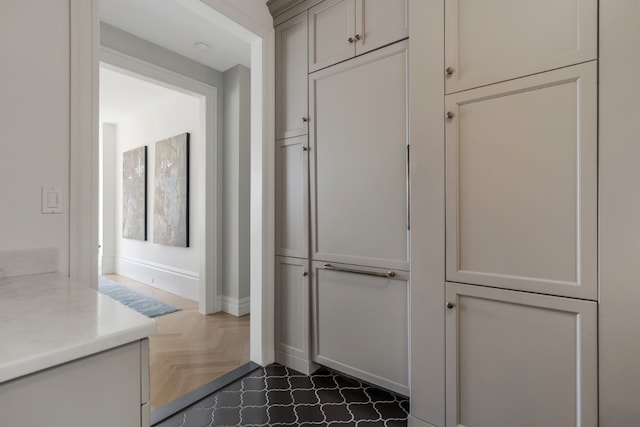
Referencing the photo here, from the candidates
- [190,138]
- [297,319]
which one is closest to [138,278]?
[190,138]

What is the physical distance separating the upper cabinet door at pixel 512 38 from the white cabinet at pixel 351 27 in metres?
0.31

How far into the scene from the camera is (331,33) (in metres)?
1.97

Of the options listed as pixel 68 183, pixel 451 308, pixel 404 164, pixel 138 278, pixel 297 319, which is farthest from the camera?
pixel 138 278

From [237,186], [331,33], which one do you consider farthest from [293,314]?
[331,33]

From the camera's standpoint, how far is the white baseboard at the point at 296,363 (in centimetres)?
210

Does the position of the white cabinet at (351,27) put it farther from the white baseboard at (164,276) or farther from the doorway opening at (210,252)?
the white baseboard at (164,276)

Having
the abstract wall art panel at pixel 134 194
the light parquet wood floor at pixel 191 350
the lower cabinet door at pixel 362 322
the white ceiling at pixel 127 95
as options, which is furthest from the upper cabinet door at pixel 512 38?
the abstract wall art panel at pixel 134 194

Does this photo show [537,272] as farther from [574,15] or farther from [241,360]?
[241,360]

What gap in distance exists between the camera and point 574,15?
118 cm

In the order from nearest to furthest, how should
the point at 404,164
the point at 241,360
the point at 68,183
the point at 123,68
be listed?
the point at 68,183 → the point at 404,164 → the point at 241,360 → the point at 123,68

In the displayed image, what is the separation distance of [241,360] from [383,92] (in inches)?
83.2

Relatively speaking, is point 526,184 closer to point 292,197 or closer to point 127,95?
point 292,197

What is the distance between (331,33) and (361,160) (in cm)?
84

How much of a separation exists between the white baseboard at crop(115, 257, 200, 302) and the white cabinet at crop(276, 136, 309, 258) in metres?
2.05
